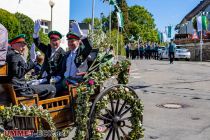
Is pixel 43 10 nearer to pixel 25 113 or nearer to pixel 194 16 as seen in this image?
pixel 25 113

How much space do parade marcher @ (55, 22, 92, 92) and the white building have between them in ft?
46.6

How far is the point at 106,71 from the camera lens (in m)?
6.11

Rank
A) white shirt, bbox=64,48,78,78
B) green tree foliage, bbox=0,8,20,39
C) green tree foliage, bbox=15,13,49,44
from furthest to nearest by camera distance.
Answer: green tree foliage, bbox=15,13,49,44 → green tree foliage, bbox=0,8,20,39 → white shirt, bbox=64,48,78,78

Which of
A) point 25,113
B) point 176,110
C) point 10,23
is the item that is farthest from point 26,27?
point 25,113

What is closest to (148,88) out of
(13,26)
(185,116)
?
(185,116)

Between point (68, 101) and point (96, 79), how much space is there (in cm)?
57

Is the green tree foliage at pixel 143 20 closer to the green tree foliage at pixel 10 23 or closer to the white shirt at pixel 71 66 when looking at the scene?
the green tree foliage at pixel 10 23

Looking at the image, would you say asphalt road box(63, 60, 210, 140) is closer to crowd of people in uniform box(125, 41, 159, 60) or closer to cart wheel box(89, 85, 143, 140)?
cart wheel box(89, 85, 143, 140)

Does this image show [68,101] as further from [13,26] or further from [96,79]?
[13,26]

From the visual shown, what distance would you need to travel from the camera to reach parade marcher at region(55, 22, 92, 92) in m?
6.12

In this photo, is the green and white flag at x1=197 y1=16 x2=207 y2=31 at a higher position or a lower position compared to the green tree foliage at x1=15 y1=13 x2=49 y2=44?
higher

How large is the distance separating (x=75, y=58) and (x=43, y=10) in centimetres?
1851

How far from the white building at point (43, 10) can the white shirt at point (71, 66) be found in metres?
14.2

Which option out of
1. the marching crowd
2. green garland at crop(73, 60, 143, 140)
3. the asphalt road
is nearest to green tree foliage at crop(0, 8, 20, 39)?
the asphalt road
